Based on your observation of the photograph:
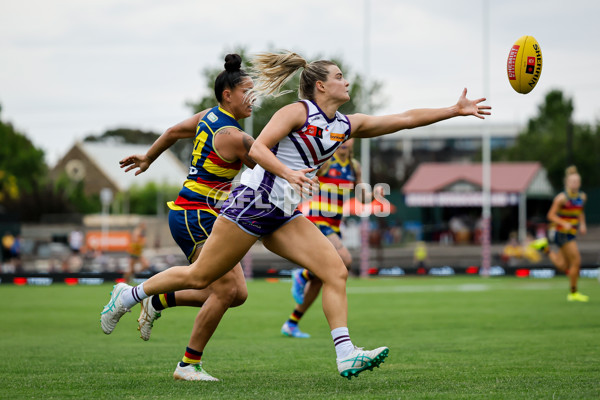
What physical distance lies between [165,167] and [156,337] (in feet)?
229

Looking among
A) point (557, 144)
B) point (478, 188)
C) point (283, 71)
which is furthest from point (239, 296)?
point (557, 144)

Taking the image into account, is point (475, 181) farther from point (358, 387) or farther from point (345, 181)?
point (358, 387)

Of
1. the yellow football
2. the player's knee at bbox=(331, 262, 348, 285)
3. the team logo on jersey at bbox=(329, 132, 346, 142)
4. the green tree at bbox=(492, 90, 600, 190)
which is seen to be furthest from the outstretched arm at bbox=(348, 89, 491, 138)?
the green tree at bbox=(492, 90, 600, 190)

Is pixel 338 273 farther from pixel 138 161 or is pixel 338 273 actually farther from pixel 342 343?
pixel 138 161

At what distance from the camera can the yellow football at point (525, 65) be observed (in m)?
6.79

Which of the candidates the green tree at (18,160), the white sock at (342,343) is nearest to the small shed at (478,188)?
the green tree at (18,160)

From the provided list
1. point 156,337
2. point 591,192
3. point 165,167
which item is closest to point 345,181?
point 156,337

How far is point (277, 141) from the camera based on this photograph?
5590 millimetres

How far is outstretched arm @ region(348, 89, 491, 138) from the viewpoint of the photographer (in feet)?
19.9

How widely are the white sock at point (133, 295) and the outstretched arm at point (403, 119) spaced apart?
→ 199cm

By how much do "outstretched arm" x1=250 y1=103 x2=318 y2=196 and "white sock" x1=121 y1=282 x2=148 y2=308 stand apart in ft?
4.77

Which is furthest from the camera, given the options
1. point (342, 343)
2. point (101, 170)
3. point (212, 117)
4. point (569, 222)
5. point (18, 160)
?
point (101, 170)

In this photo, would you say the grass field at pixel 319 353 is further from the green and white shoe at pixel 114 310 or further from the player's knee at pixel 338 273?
the player's knee at pixel 338 273

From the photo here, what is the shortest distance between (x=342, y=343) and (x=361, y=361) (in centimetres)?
21
